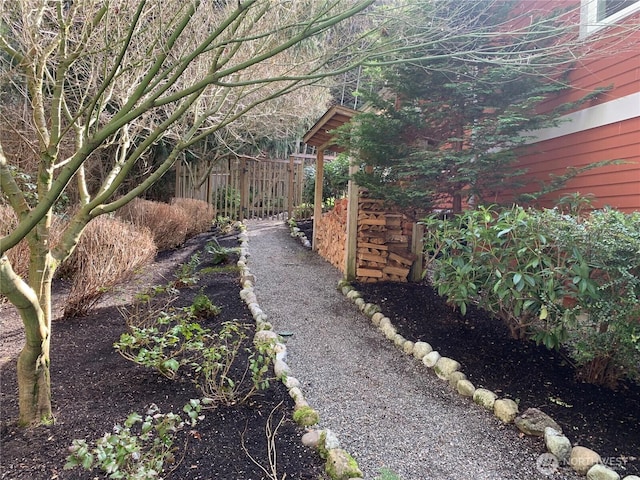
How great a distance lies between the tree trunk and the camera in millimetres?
1927

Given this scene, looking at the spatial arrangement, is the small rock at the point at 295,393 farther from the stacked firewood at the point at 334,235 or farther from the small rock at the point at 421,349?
the stacked firewood at the point at 334,235

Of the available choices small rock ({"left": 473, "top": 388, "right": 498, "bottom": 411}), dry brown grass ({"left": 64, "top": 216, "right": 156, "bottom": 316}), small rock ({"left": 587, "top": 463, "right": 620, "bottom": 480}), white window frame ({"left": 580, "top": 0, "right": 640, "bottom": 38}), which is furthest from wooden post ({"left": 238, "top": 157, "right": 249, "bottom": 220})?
small rock ({"left": 587, "top": 463, "right": 620, "bottom": 480})

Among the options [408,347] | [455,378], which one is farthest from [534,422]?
[408,347]

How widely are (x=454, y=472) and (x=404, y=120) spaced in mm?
3495

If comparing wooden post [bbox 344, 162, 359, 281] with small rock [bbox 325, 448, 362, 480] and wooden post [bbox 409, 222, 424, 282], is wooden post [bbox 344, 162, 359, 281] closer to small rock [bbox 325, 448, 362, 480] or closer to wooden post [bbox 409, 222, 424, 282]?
wooden post [bbox 409, 222, 424, 282]

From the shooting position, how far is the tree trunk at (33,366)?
6.32 feet

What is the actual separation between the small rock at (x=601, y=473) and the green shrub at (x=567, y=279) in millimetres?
733

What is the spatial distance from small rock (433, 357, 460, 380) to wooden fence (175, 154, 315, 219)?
8323mm

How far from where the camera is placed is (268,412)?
2.33 metres

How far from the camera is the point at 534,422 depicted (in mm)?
2344

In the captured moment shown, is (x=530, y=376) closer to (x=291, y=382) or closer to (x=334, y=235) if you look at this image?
(x=291, y=382)

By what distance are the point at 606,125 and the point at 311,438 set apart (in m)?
4.07

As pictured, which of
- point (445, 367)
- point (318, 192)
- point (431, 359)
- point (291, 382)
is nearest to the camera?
point (291, 382)

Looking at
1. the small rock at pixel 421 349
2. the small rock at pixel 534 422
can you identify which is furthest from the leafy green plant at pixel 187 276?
the small rock at pixel 534 422
